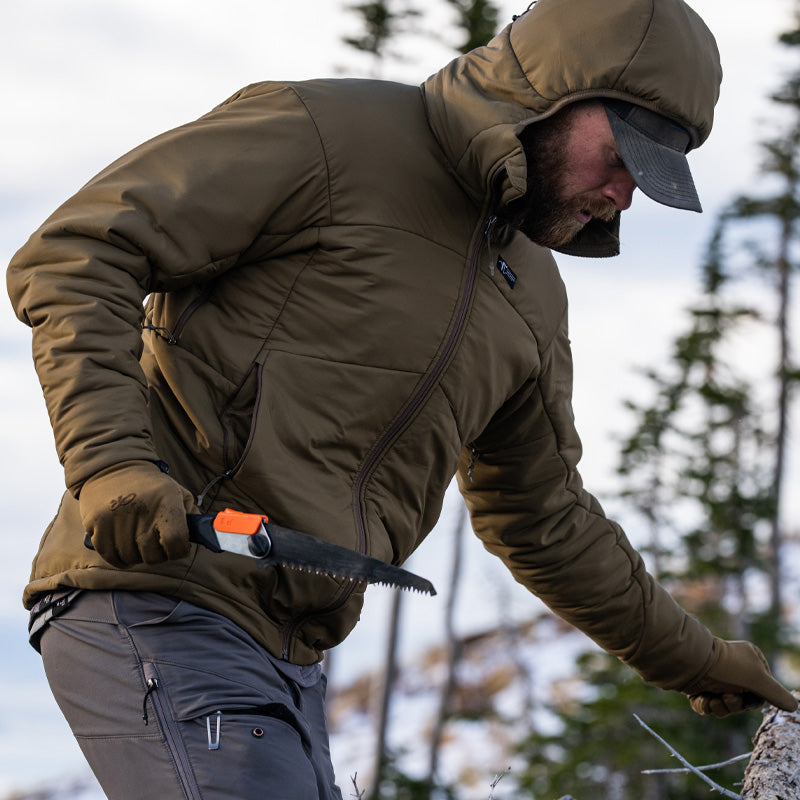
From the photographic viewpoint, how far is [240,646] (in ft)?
9.23

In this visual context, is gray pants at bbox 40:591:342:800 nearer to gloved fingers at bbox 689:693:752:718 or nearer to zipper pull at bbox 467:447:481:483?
zipper pull at bbox 467:447:481:483

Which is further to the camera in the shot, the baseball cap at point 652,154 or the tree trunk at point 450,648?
the tree trunk at point 450,648

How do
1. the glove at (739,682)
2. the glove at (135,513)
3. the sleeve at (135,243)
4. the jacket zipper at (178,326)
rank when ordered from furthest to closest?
the glove at (739,682), the jacket zipper at (178,326), the sleeve at (135,243), the glove at (135,513)

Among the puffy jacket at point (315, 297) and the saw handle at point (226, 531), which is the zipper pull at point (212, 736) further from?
the saw handle at point (226, 531)

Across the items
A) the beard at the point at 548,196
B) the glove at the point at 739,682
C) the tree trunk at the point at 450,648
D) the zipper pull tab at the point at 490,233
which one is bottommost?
the tree trunk at the point at 450,648

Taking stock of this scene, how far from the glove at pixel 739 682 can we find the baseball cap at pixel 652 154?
5.74 ft

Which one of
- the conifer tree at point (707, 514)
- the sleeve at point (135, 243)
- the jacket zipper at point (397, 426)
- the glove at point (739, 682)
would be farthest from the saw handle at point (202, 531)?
the conifer tree at point (707, 514)

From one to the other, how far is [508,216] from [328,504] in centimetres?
103

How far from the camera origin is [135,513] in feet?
8.27

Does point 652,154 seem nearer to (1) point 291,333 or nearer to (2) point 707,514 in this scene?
(1) point 291,333

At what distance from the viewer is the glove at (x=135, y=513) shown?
2.52 m

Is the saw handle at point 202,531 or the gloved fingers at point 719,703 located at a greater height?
the saw handle at point 202,531

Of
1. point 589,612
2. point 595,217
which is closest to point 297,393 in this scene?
point 595,217

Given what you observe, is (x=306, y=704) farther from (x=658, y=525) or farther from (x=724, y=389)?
(x=724, y=389)
